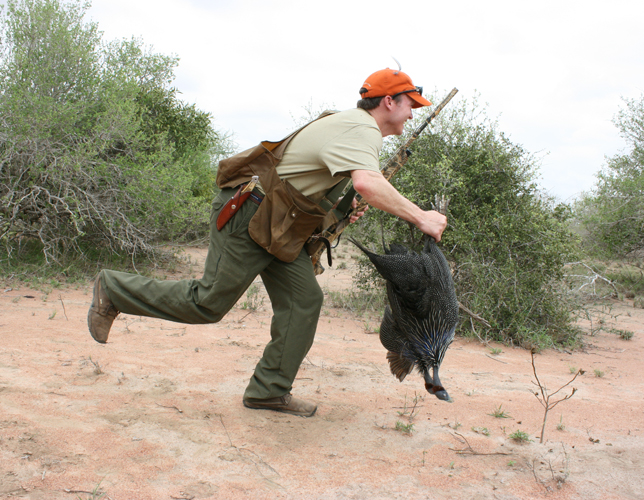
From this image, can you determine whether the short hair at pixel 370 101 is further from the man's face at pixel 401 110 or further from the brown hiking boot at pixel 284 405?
the brown hiking boot at pixel 284 405

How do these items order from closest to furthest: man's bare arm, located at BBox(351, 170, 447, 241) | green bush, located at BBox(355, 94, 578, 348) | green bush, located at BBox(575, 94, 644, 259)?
1. man's bare arm, located at BBox(351, 170, 447, 241)
2. green bush, located at BBox(355, 94, 578, 348)
3. green bush, located at BBox(575, 94, 644, 259)

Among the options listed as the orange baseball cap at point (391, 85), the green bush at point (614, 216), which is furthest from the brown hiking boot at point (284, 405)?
the green bush at point (614, 216)

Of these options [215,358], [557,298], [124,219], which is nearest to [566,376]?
[557,298]

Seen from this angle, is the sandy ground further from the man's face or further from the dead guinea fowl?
the man's face

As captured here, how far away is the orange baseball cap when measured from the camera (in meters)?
2.87

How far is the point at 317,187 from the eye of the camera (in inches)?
112

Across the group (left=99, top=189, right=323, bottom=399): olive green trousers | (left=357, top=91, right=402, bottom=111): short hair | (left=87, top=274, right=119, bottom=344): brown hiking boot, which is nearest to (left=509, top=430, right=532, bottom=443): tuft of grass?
(left=99, top=189, right=323, bottom=399): olive green trousers

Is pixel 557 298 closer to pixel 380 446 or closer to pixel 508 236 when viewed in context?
pixel 508 236

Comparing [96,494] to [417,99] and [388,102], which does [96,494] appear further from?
[417,99]

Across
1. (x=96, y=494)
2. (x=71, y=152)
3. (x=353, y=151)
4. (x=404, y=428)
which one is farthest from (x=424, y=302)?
(x=71, y=152)

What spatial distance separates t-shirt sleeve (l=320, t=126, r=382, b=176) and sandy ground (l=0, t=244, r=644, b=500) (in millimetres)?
1571

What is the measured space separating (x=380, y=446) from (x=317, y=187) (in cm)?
156

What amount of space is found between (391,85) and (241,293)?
1562 millimetres

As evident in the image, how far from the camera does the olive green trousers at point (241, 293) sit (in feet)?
9.50
